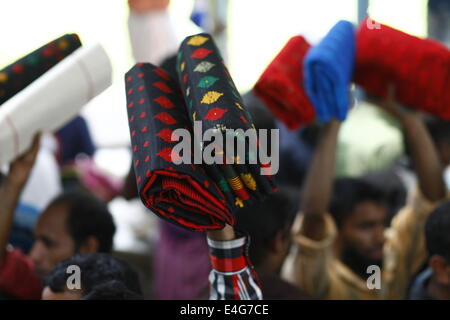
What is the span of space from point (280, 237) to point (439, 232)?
0.33m

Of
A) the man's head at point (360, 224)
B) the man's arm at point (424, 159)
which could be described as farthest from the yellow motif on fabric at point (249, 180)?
the man's head at point (360, 224)

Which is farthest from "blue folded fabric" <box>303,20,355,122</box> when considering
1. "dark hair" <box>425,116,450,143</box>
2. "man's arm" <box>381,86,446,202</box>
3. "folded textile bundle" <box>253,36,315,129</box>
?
"dark hair" <box>425,116,450,143</box>

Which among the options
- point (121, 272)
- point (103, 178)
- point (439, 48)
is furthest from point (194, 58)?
point (103, 178)

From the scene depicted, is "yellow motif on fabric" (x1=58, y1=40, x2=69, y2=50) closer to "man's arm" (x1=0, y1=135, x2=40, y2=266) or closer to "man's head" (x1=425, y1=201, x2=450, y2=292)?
"man's arm" (x1=0, y1=135, x2=40, y2=266)

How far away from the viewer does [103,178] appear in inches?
88.5

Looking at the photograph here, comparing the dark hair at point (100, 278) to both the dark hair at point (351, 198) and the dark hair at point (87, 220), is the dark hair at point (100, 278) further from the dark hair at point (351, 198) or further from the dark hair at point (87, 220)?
the dark hair at point (351, 198)

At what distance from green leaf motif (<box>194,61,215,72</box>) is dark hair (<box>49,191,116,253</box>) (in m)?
0.58

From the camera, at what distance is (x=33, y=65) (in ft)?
3.58

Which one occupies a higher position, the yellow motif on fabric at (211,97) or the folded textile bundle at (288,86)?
the yellow motif on fabric at (211,97)

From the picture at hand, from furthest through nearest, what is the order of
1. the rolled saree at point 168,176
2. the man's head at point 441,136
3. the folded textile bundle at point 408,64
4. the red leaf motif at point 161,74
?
the man's head at point 441,136 < the folded textile bundle at point 408,64 < the red leaf motif at point 161,74 < the rolled saree at point 168,176

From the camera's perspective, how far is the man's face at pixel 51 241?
4.29ft

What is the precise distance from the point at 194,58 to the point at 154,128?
188 millimetres

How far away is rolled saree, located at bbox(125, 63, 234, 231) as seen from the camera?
709 millimetres

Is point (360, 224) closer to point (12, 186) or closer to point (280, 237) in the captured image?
point (280, 237)
